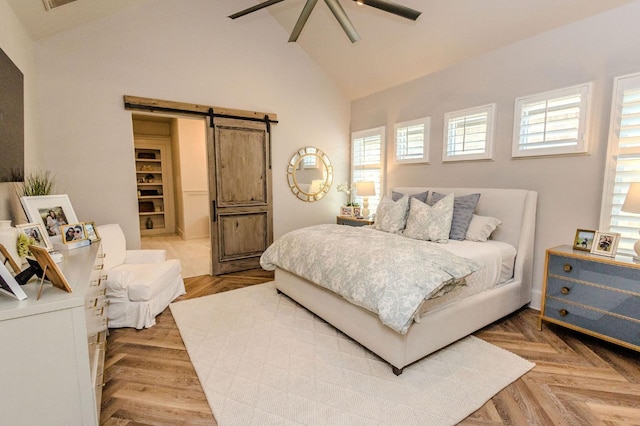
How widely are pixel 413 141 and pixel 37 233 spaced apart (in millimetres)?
4139

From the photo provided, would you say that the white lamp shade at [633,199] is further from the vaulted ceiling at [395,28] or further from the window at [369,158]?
the window at [369,158]

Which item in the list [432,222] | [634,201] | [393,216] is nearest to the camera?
[634,201]

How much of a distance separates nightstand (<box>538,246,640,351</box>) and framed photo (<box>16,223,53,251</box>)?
3.77 metres

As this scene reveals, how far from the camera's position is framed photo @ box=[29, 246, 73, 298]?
1.26 m

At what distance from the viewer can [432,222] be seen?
3.09 m

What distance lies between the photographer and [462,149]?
377 cm

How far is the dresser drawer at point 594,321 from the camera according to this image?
2.19m

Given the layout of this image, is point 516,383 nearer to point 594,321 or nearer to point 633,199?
point 594,321

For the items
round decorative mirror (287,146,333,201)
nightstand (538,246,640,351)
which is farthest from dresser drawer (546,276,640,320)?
round decorative mirror (287,146,333,201)

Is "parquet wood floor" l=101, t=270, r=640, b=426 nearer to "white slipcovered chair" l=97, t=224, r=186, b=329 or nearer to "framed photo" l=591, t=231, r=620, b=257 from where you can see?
"white slipcovered chair" l=97, t=224, r=186, b=329

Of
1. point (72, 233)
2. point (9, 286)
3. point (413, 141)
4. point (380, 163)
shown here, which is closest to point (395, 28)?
point (413, 141)

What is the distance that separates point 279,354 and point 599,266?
2556 millimetres

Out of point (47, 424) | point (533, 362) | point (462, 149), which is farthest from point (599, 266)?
point (47, 424)

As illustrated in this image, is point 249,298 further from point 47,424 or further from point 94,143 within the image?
point 94,143
